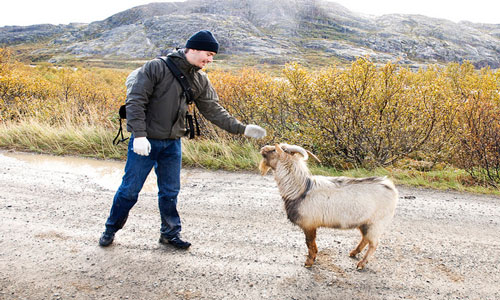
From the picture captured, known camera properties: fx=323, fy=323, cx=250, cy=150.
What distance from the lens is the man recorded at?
325 cm

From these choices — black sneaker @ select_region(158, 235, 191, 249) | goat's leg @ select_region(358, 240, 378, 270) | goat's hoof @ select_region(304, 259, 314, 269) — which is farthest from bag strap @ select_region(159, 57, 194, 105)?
goat's leg @ select_region(358, 240, 378, 270)

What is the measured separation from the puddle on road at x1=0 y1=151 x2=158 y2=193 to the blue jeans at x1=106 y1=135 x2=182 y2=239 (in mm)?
1995

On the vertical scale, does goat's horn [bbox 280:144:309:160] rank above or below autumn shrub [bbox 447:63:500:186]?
above

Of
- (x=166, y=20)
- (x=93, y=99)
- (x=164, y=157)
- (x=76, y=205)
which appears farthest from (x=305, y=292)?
(x=166, y=20)

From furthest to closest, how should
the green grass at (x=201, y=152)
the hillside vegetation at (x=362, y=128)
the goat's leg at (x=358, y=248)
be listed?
1. the hillside vegetation at (x=362, y=128)
2. the green grass at (x=201, y=152)
3. the goat's leg at (x=358, y=248)

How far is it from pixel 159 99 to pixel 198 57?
604 mm

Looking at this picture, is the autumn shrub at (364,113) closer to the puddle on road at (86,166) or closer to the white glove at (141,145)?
the puddle on road at (86,166)

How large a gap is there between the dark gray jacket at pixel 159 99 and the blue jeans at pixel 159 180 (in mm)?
183

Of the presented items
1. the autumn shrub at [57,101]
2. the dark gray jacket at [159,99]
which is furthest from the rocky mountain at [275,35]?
the dark gray jacket at [159,99]

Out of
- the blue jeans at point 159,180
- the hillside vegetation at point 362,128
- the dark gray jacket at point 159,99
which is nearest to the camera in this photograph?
the dark gray jacket at point 159,99

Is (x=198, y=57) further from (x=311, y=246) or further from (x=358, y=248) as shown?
(x=358, y=248)

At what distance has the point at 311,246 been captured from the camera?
347 cm

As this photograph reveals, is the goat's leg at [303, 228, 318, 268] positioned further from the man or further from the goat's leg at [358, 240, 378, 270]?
the man

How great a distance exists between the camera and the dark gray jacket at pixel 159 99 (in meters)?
3.22
